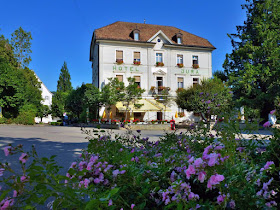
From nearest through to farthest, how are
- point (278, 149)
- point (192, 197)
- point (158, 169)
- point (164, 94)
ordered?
point (192, 197)
point (278, 149)
point (158, 169)
point (164, 94)

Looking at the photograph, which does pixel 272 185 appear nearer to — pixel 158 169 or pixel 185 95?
pixel 158 169

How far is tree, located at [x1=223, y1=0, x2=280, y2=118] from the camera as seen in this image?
81.9 feet

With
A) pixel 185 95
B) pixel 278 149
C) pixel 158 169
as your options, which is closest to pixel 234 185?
pixel 278 149

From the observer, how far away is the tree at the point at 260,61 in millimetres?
24953

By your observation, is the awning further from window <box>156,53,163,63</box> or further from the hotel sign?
window <box>156,53,163,63</box>

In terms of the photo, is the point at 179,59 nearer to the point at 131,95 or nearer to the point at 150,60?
the point at 150,60

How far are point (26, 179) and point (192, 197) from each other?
1068mm

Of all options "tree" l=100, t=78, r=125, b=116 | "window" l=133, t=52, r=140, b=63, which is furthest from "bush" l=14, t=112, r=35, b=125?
"window" l=133, t=52, r=140, b=63

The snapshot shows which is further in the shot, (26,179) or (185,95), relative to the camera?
(185,95)

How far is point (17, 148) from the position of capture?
1746 millimetres

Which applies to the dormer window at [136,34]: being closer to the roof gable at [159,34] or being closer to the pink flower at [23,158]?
the roof gable at [159,34]

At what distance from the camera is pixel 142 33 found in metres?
31.1

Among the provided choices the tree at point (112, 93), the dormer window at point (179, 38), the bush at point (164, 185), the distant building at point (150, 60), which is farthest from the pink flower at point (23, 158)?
the dormer window at point (179, 38)

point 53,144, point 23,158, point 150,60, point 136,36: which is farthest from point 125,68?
point 23,158
